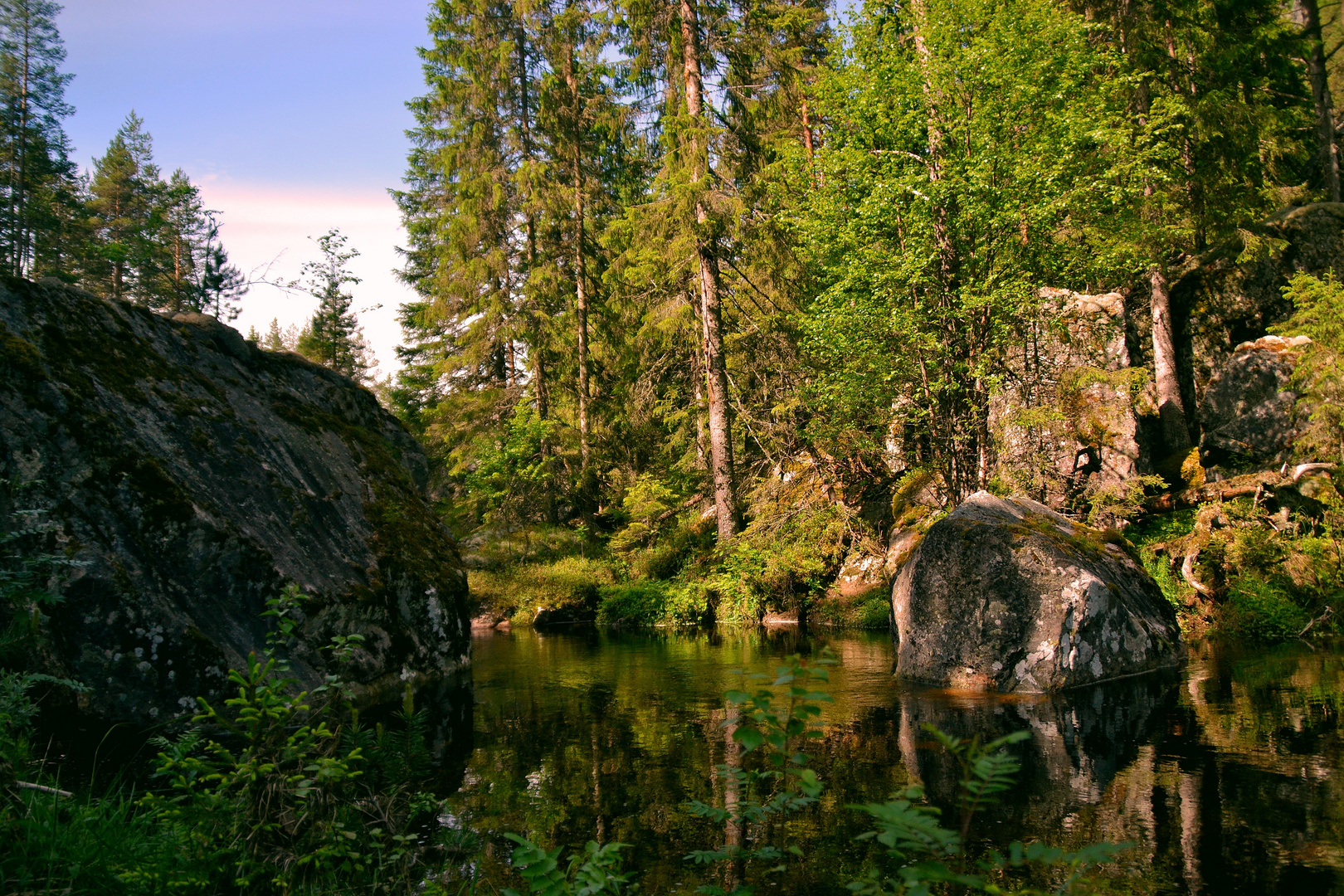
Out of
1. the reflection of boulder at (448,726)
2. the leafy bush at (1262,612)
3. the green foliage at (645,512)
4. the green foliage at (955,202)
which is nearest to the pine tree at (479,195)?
the green foliage at (645,512)

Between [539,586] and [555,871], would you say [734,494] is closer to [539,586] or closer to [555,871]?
[539,586]

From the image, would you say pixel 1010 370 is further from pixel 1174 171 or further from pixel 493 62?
pixel 493 62

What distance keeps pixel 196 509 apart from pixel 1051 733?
7.30 metres

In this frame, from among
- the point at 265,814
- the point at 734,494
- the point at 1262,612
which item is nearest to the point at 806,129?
the point at 734,494

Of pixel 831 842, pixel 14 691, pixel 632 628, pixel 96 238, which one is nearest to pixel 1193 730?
A: pixel 831 842

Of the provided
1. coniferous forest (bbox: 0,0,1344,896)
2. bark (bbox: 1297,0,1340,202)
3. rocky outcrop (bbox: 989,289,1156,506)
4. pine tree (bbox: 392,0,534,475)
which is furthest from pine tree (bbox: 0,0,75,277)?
bark (bbox: 1297,0,1340,202)

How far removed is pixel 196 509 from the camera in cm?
620

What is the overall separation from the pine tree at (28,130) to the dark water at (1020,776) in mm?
24979

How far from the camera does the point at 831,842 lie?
4.39 meters

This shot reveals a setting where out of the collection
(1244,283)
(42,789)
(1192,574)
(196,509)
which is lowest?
(1192,574)

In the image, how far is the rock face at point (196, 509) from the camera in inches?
203

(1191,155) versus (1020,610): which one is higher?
(1191,155)

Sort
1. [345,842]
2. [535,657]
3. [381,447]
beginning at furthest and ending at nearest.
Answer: [535,657] → [381,447] → [345,842]

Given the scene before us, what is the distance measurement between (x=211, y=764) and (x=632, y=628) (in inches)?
620
